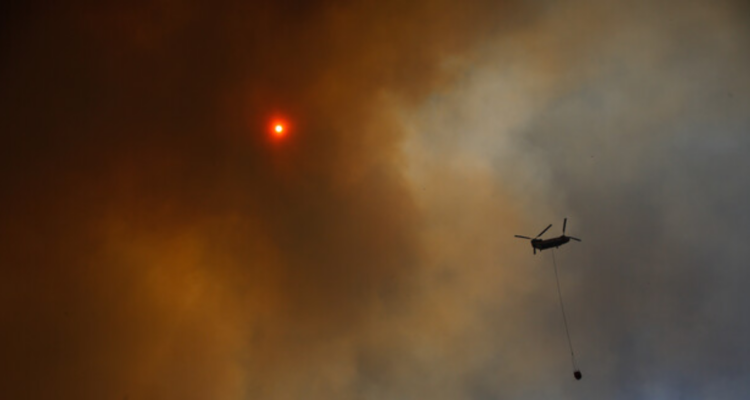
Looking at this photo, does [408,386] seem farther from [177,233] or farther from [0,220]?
[0,220]

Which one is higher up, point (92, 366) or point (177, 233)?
point (177, 233)

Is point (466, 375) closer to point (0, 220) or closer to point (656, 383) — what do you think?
point (656, 383)

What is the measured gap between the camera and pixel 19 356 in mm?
21812

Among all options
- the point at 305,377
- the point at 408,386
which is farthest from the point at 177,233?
the point at 408,386

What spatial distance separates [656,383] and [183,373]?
26.4 meters

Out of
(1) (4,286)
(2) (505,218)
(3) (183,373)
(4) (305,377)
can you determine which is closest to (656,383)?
(2) (505,218)

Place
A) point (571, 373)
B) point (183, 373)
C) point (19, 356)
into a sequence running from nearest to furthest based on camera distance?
1. point (19, 356)
2. point (183, 373)
3. point (571, 373)

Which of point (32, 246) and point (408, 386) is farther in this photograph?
point (408, 386)

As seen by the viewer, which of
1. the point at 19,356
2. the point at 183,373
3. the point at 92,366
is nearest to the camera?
the point at 19,356

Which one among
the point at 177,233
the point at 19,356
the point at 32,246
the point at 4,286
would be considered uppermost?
the point at 177,233

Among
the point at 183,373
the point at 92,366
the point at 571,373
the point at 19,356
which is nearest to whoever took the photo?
the point at 19,356

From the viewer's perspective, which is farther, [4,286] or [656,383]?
[656,383]

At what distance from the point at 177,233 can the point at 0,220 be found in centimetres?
833

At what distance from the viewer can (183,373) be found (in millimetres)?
24812
